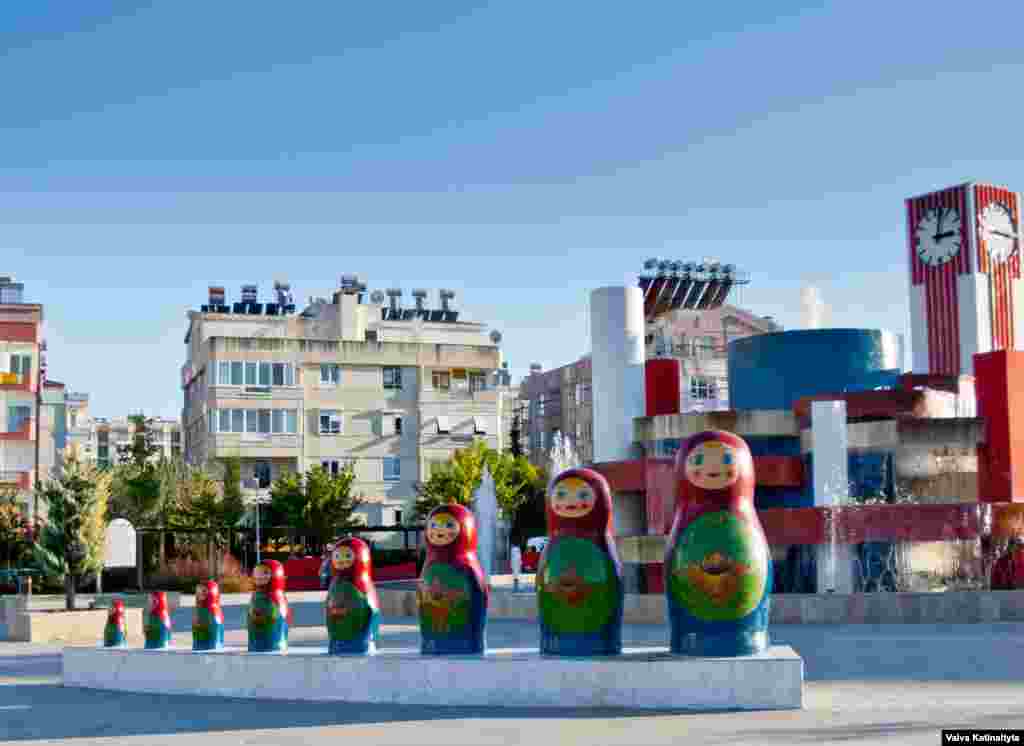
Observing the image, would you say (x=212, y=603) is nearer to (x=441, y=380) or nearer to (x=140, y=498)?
(x=140, y=498)

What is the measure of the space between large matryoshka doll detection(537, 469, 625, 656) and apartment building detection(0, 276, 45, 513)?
42456 millimetres

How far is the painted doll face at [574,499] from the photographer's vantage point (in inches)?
578

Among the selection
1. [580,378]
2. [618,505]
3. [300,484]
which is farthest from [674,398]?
[580,378]

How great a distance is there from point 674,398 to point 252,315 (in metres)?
41.7

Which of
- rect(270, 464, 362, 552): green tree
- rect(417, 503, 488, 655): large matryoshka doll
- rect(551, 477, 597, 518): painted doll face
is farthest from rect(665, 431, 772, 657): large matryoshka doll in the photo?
rect(270, 464, 362, 552): green tree

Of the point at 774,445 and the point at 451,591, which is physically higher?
the point at 774,445

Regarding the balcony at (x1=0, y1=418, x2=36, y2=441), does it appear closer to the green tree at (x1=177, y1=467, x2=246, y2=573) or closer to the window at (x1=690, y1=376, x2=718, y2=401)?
the green tree at (x1=177, y1=467, x2=246, y2=573)

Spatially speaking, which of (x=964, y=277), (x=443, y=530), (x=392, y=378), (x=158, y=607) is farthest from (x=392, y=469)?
(x=443, y=530)

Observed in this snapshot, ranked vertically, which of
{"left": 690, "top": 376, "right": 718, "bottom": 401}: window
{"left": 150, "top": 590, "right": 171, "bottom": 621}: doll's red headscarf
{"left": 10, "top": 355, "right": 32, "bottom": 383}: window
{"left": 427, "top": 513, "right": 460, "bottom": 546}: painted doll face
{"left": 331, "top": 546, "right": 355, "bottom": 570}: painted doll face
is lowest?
{"left": 150, "top": 590, "right": 171, "bottom": 621}: doll's red headscarf

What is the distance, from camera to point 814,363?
3391 centimetres

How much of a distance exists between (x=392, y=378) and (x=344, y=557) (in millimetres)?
49186

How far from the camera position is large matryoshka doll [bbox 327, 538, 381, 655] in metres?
15.6

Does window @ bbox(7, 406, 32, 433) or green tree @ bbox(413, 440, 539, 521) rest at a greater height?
window @ bbox(7, 406, 32, 433)

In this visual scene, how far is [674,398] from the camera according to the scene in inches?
1303
